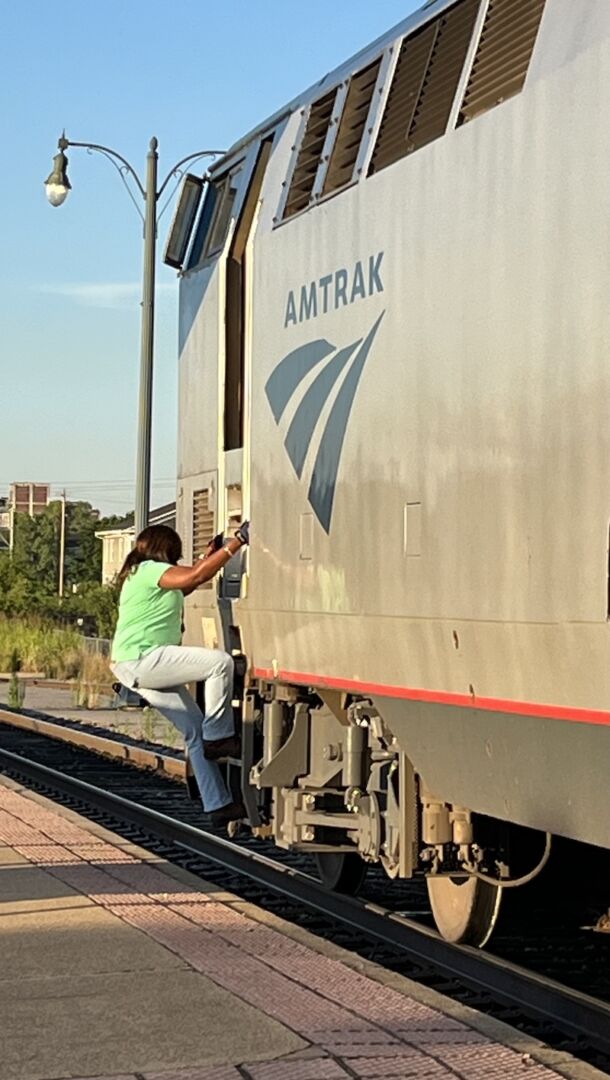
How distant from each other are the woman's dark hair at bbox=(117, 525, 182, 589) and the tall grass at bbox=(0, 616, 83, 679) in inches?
1073

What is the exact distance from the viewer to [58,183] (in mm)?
24922

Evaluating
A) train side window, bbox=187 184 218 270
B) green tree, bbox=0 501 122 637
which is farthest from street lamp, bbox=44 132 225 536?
green tree, bbox=0 501 122 637

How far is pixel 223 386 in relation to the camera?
35.9 ft

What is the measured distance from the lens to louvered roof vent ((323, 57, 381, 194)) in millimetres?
8898

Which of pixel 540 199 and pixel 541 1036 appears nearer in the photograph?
pixel 540 199

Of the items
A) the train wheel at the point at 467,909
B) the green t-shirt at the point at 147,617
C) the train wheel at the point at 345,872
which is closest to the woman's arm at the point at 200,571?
the green t-shirt at the point at 147,617

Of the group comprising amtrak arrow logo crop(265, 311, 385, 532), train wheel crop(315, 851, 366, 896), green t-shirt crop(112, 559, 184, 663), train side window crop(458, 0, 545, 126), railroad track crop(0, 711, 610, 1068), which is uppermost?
train side window crop(458, 0, 545, 126)

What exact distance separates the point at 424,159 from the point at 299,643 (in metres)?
2.55

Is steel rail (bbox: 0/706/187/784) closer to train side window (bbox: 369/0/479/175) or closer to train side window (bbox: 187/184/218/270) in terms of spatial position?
train side window (bbox: 187/184/218/270)

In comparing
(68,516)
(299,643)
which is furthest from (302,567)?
(68,516)

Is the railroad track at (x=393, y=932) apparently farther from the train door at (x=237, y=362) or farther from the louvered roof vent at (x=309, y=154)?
the louvered roof vent at (x=309, y=154)

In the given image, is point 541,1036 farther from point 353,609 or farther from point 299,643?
point 299,643

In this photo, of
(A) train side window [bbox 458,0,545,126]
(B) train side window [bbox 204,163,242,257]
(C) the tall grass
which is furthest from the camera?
(C) the tall grass

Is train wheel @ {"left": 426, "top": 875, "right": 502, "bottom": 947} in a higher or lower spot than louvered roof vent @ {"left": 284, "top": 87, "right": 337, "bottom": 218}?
lower
